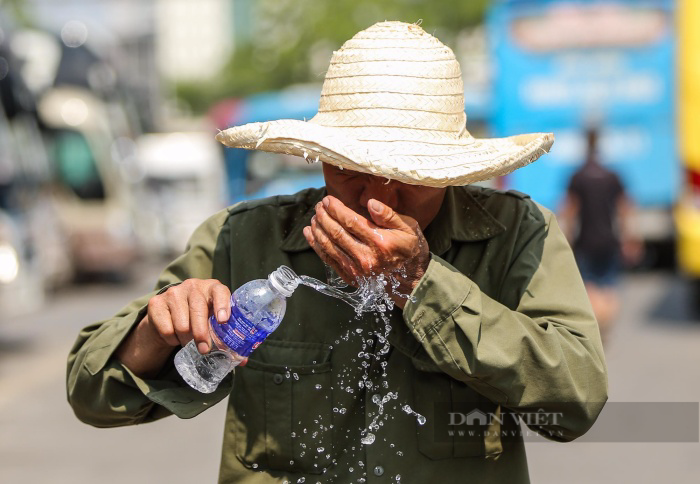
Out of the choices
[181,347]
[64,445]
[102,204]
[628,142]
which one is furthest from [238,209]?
[102,204]

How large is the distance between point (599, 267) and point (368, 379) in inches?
285

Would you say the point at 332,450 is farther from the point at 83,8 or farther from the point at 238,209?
the point at 83,8

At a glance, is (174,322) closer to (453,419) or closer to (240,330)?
(240,330)

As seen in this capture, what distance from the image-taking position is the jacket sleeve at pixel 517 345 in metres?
2.12

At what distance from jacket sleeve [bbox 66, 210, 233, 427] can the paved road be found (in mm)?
3486

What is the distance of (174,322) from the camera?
218cm

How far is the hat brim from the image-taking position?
2.20 m

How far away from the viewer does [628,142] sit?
46.4ft

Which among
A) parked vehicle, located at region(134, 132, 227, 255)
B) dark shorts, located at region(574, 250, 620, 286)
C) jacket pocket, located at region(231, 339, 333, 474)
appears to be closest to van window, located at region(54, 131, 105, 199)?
parked vehicle, located at region(134, 132, 227, 255)

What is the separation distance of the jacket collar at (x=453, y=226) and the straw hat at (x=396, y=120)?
0.12m

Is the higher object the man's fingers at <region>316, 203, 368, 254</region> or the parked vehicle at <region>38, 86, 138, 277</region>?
the man's fingers at <region>316, 203, 368, 254</region>

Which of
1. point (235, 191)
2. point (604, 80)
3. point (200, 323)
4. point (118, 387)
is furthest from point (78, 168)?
point (200, 323)

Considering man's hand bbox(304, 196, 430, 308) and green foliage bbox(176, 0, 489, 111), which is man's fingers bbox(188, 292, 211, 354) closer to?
man's hand bbox(304, 196, 430, 308)

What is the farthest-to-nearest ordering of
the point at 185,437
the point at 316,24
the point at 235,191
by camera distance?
the point at 316,24, the point at 235,191, the point at 185,437
